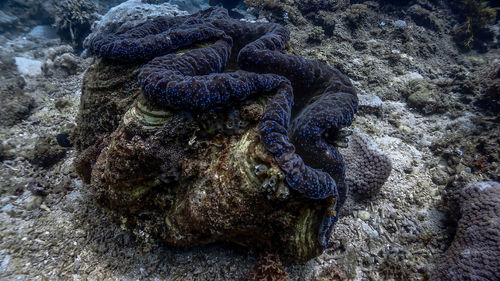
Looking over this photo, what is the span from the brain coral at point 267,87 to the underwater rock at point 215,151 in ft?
0.04

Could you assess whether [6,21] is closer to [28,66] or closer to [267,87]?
[28,66]

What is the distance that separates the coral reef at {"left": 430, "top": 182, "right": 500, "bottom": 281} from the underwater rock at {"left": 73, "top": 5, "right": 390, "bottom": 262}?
1.47 m

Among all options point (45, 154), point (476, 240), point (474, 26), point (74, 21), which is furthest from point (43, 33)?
point (474, 26)

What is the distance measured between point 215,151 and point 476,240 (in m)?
3.15

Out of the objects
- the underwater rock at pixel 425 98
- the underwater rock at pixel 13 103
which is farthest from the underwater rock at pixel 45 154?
the underwater rock at pixel 425 98

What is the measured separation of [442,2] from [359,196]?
1285 centimetres

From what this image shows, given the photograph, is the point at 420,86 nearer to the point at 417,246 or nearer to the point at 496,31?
the point at 417,246

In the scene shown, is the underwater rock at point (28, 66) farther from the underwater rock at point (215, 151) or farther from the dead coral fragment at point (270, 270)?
the dead coral fragment at point (270, 270)

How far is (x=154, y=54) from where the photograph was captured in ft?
9.39

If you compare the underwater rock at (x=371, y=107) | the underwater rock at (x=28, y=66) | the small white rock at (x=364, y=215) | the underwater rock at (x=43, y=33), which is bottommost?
the underwater rock at (x=43, y=33)

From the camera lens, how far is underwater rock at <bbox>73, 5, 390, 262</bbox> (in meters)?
2.14

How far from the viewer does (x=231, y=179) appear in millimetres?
2215

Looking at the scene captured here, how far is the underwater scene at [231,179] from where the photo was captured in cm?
225

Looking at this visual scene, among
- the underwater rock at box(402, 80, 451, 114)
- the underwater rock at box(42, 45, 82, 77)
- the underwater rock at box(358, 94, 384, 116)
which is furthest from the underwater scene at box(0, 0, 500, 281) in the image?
the underwater rock at box(42, 45, 82, 77)
